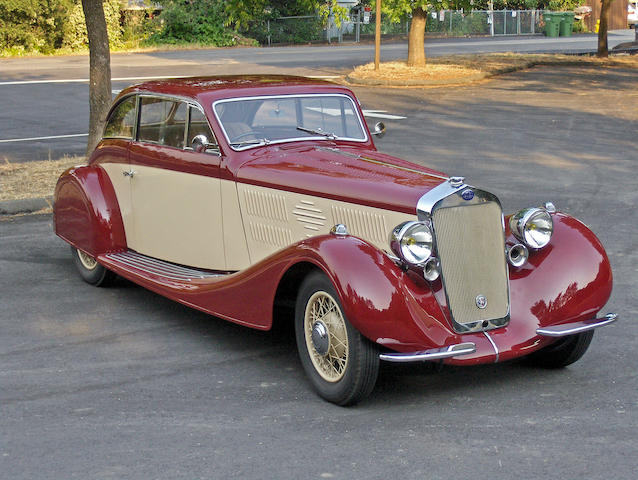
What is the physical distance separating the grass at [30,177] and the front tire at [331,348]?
6.26 m

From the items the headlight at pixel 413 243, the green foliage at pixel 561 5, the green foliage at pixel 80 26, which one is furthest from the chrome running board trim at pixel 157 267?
the green foliage at pixel 561 5

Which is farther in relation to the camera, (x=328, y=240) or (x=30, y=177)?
(x=30, y=177)

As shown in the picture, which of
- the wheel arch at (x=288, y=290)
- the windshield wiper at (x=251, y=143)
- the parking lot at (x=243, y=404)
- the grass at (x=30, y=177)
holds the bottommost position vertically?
the parking lot at (x=243, y=404)

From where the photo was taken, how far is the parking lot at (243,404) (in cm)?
440

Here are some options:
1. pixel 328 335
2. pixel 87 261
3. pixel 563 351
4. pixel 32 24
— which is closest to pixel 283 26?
pixel 32 24

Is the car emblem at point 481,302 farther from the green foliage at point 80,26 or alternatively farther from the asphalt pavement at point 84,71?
the green foliage at point 80,26

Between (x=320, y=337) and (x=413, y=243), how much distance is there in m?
0.75

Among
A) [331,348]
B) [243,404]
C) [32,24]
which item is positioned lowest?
[243,404]

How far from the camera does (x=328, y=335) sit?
5254 mm

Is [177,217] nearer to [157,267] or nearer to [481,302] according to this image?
[157,267]

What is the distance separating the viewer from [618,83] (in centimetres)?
2247

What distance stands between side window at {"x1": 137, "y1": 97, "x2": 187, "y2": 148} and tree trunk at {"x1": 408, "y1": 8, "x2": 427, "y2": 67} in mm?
17935

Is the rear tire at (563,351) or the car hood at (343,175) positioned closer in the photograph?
the car hood at (343,175)

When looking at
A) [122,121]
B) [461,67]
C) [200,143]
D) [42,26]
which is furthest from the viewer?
[42,26]
